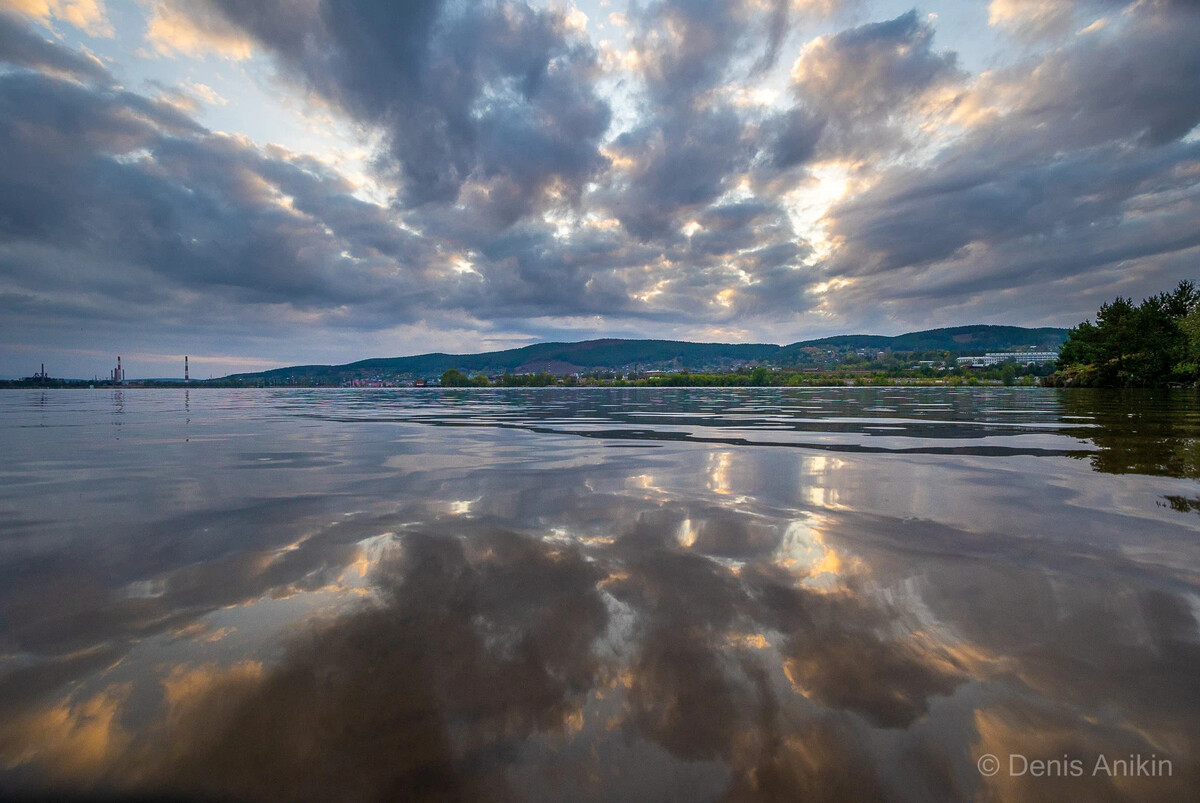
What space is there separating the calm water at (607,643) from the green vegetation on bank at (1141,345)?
69853mm

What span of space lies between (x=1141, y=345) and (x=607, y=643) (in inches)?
3225

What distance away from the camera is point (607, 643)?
3.39 m

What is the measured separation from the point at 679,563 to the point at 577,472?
5.19 meters

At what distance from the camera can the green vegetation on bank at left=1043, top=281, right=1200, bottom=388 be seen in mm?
54094

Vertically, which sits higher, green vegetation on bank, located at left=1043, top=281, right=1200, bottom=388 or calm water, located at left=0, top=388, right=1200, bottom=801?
green vegetation on bank, located at left=1043, top=281, right=1200, bottom=388

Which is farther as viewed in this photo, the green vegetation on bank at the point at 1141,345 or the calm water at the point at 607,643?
the green vegetation on bank at the point at 1141,345

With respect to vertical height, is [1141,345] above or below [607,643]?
above

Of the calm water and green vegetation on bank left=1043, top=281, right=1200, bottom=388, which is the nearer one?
the calm water

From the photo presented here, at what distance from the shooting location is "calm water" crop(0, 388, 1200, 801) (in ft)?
7.54

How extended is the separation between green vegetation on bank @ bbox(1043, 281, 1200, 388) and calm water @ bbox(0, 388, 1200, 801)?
229 feet

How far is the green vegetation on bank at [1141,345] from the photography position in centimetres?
5409

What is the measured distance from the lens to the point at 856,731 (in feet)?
8.08

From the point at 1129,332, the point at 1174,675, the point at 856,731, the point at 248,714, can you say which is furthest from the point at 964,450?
the point at 1129,332

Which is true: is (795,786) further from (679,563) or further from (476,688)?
(679,563)
